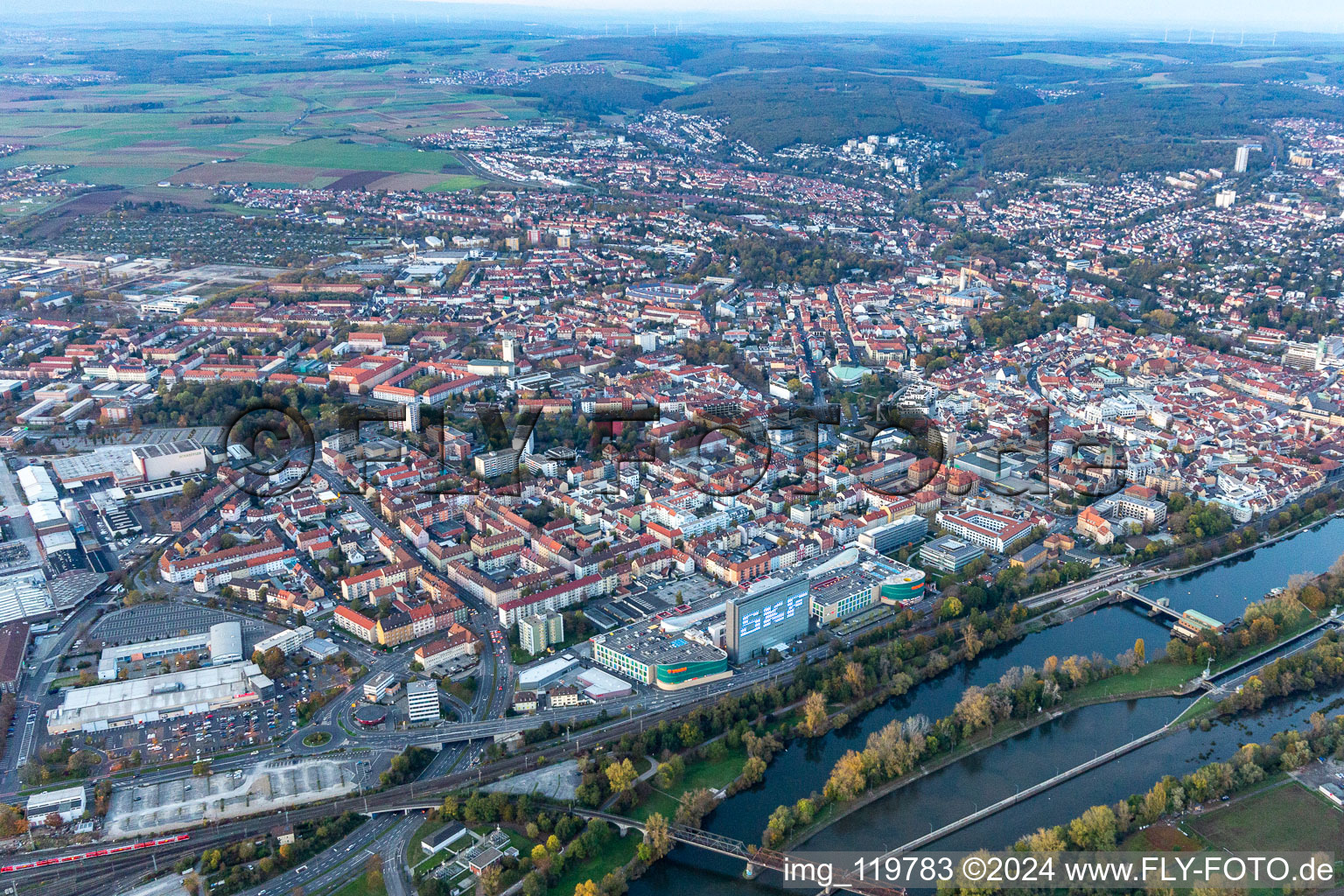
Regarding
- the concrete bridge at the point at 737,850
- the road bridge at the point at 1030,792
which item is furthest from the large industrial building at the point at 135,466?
the road bridge at the point at 1030,792

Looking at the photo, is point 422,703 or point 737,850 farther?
point 422,703

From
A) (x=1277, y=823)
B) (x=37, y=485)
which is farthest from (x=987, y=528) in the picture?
(x=37, y=485)

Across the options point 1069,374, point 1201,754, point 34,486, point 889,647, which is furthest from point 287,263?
point 1201,754

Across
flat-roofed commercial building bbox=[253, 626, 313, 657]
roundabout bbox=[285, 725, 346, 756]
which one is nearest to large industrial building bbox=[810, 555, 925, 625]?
roundabout bbox=[285, 725, 346, 756]

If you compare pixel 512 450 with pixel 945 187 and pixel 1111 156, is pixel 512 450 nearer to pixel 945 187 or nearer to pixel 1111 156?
pixel 945 187

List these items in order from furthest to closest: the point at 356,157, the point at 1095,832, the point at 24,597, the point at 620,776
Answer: the point at 356,157
the point at 24,597
the point at 620,776
the point at 1095,832

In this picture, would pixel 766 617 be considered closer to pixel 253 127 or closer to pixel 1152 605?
pixel 1152 605
